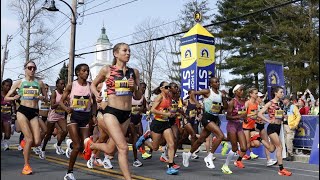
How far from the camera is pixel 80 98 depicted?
816cm

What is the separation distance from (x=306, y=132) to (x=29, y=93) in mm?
8287

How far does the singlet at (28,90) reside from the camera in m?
8.34

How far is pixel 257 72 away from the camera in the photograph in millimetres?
37750

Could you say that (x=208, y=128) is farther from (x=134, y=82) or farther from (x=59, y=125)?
(x=59, y=125)

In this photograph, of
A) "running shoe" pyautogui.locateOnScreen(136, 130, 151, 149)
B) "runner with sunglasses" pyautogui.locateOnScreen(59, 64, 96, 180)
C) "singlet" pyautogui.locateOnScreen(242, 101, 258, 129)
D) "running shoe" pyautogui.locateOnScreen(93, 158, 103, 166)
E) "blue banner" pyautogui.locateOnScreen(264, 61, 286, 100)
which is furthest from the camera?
"blue banner" pyautogui.locateOnScreen(264, 61, 286, 100)

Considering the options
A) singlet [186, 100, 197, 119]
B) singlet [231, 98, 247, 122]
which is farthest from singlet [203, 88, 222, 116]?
singlet [186, 100, 197, 119]

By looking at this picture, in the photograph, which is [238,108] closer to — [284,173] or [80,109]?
[284,173]

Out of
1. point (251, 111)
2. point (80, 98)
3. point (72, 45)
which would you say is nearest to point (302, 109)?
point (251, 111)

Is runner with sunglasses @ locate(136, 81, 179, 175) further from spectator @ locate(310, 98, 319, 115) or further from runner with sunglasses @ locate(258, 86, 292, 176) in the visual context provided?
spectator @ locate(310, 98, 319, 115)

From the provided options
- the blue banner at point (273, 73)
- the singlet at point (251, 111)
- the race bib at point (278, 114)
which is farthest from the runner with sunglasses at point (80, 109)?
the blue banner at point (273, 73)

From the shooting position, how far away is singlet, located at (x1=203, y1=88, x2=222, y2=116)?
30.8 feet

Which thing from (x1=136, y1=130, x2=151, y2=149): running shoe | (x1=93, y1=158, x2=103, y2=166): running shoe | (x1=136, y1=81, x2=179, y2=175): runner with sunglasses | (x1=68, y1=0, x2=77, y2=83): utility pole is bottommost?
(x1=93, y1=158, x2=103, y2=166): running shoe

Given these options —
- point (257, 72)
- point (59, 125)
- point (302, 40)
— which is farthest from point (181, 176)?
point (257, 72)

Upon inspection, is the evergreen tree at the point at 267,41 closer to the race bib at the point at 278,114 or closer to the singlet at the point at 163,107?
the race bib at the point at 278,114
